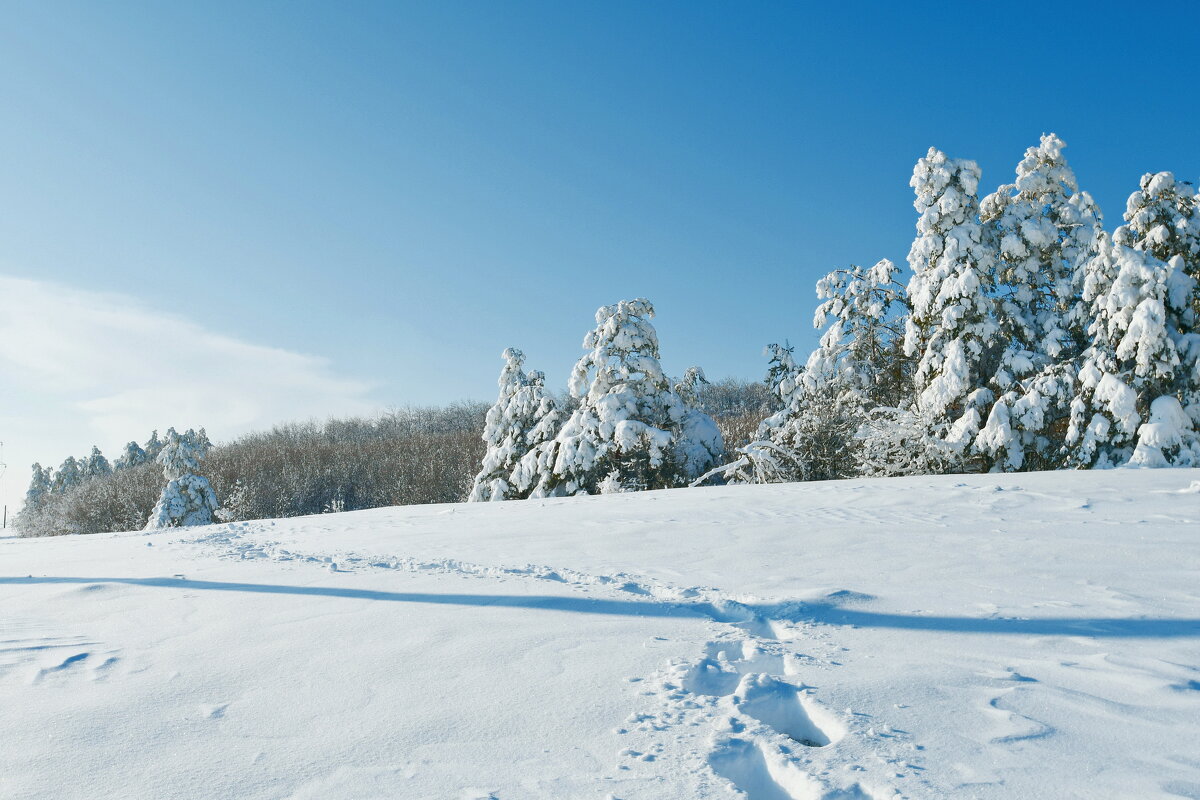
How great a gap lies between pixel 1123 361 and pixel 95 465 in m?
70.2

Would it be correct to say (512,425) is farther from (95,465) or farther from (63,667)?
(95,465)

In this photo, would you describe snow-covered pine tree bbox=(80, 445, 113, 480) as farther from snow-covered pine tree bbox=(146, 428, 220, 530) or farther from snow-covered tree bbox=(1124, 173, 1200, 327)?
snow-covered tree bbox=(1124, 173, 1200, 327)

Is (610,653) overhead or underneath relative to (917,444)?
underneath

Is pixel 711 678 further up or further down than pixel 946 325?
further down

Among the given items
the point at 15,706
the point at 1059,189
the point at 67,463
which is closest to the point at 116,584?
the point at 15,706

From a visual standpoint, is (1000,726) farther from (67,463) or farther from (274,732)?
(67,463)

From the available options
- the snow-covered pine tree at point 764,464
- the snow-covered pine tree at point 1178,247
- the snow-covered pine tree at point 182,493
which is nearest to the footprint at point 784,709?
the snow-covered pine tree at point 764,464

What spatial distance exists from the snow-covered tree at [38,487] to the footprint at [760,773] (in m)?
69.6

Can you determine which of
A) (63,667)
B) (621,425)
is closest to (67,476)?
(621,425)

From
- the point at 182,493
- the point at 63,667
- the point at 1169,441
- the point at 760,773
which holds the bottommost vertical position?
the point at 760,773

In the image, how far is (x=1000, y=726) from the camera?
2205 mm

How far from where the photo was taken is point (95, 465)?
58281 mm

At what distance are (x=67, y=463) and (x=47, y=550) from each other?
61787mm

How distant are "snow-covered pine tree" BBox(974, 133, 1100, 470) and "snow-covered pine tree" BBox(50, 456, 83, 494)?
6528 centimetres
